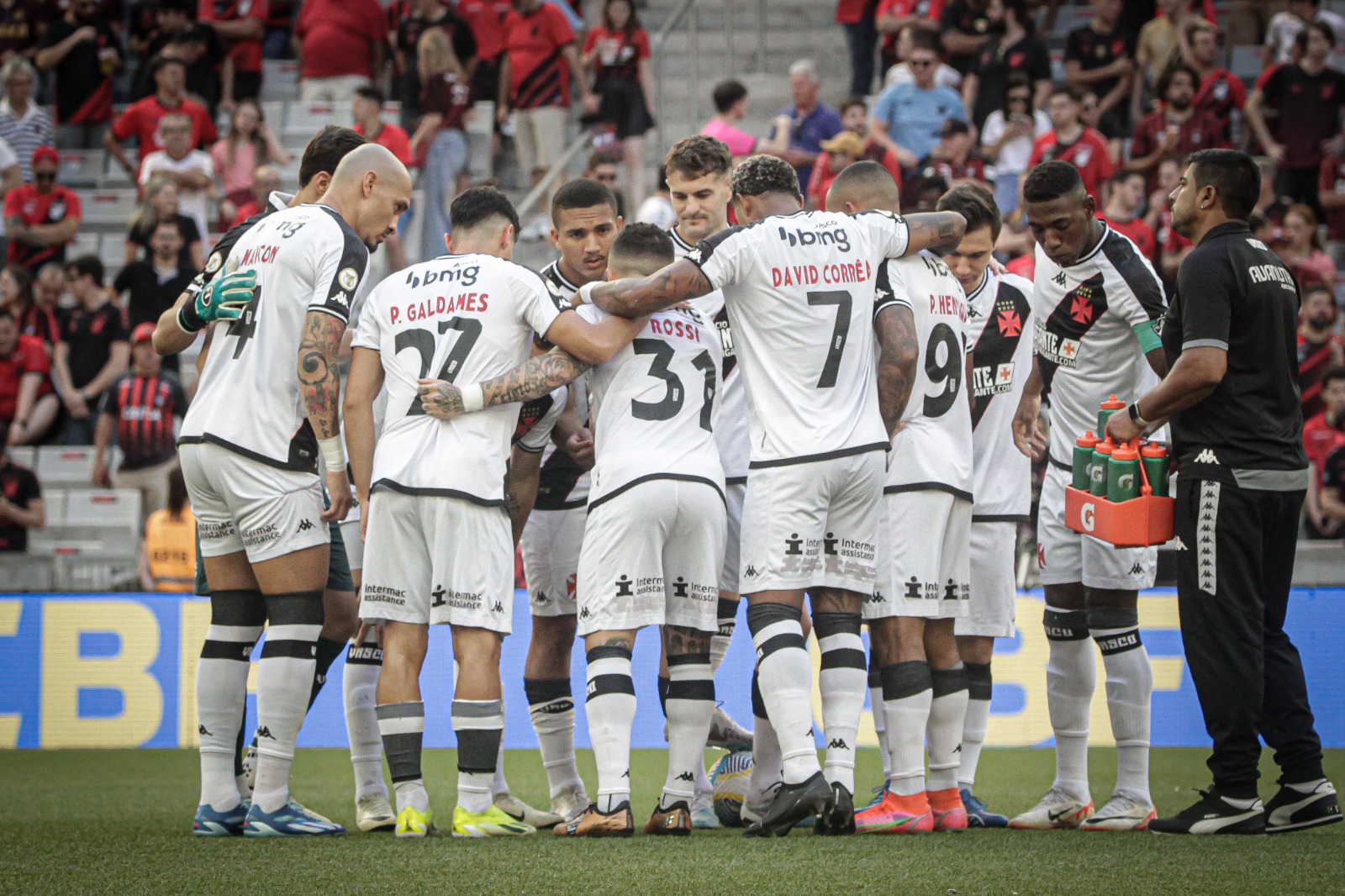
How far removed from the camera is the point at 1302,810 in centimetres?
602

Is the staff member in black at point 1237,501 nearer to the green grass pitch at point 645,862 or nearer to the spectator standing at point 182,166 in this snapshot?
the green grass pitch at point 645,862

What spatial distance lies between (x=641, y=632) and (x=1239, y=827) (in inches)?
211

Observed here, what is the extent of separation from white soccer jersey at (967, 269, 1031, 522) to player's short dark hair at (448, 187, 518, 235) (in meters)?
2.28

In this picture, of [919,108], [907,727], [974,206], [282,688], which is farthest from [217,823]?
[919,108]

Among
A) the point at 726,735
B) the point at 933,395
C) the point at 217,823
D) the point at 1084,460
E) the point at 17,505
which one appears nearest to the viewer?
the point at 217,823

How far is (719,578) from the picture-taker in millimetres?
→ 6461

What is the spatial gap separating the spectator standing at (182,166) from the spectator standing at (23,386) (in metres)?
2.04

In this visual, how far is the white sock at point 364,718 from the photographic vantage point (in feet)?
→ 21.6

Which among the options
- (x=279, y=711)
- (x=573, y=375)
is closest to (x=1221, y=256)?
(x=573, y=375)

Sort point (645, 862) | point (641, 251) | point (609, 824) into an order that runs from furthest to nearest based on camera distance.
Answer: point (641, 251) → point (609, 824) → point (645, 862)

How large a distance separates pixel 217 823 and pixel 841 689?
2.68 m

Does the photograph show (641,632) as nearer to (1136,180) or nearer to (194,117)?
(1136,180)

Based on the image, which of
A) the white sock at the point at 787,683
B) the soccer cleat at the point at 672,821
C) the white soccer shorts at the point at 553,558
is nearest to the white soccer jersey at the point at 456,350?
the white soccer shorts at the point at 553,558

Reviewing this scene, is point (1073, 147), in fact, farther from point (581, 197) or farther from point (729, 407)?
point (581, 197)
